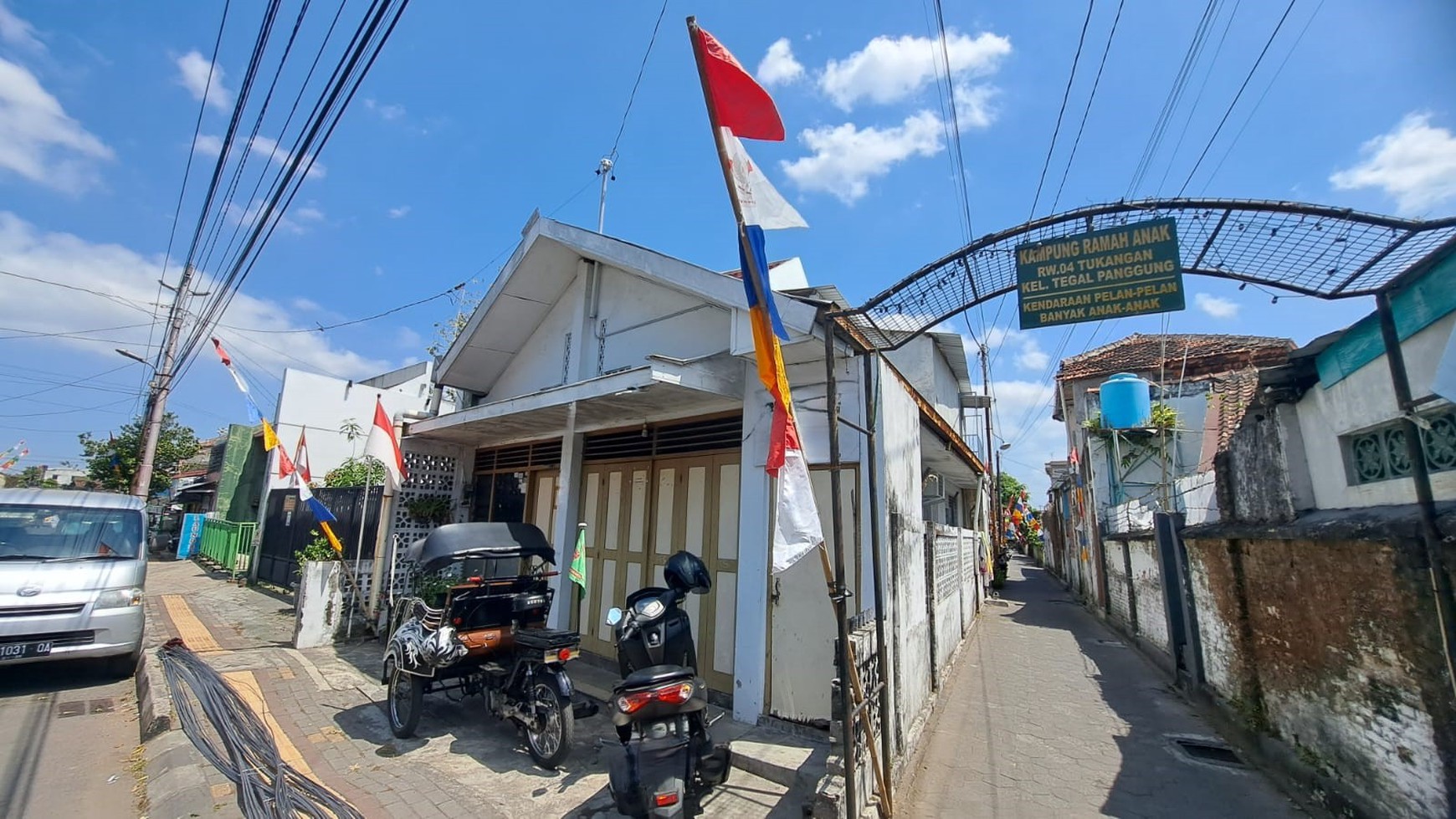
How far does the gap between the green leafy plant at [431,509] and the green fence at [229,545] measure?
9.06 m

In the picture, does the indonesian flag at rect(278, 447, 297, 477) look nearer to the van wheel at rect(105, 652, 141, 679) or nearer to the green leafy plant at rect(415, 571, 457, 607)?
the van wheel at rect(105, 652, 141, 679)

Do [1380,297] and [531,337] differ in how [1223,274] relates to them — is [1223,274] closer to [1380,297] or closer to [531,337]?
[1380,297]

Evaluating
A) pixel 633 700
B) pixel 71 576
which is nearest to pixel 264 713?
pixel 71 576

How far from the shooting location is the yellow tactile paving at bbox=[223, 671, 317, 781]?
429 centimetres

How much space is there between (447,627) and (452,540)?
702 mm

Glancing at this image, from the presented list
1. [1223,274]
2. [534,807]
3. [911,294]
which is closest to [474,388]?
[534,807]

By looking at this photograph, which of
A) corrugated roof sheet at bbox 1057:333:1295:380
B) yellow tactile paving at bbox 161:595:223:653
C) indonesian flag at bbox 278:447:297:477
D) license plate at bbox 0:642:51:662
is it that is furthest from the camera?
corrugated roof sheet at bbox 1057:333:1295:380

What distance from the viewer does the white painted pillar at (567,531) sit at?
22.5 feet

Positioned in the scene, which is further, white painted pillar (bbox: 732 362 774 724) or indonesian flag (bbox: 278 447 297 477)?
indonesian flag (bbox: 278 447 297 477)

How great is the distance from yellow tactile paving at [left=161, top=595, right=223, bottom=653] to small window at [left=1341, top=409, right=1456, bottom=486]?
1128cm

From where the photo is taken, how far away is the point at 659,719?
341 cm

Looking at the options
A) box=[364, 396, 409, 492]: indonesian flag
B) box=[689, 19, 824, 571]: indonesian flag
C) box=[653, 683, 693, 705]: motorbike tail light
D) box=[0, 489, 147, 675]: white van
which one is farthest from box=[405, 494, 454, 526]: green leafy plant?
box=[689, 19, 824, 571]: indonesian flag

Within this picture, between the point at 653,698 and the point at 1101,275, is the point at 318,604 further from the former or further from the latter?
the point at 1101,275

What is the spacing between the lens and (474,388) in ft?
31.4
